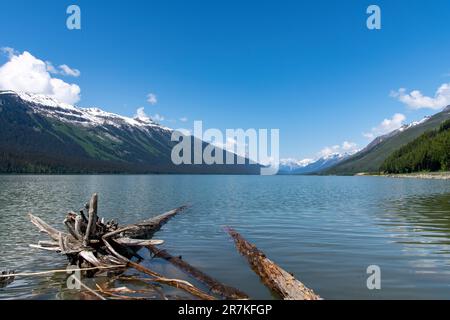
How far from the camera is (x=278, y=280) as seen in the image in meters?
15.6

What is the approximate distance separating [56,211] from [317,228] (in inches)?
1338

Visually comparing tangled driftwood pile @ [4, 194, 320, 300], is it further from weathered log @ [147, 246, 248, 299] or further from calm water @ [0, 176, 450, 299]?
calm water @ [0, 176, 450, 299]

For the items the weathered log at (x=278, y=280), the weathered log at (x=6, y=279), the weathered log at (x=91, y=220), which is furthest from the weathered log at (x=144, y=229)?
the weathered log at (x=278, y=280)

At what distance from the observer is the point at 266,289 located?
16.2 metres

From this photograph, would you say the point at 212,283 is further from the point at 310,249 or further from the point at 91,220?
the point at 310,249

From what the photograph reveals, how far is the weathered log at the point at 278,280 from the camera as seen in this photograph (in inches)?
541

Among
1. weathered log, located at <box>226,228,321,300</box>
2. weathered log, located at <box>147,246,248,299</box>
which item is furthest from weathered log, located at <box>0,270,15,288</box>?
weathered log, located at <box>226,228,321,300</box>

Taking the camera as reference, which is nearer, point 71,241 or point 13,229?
point 71,241

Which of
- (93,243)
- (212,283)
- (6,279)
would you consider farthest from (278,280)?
(6,279)

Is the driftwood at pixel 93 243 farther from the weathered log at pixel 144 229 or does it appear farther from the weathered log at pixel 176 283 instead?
the weathered log at pixel 144 229

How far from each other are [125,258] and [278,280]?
879cm

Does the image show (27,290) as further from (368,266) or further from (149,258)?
(368,266)

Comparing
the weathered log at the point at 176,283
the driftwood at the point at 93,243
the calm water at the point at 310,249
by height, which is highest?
the driftwood at the point at 93,243
